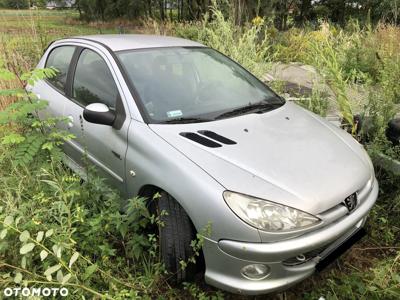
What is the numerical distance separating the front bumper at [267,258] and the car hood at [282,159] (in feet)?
0.55

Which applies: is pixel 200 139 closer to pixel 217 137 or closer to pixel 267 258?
pixel 217 137

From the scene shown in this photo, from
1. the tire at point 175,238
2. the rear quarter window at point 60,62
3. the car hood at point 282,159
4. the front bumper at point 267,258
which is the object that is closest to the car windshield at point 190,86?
the car hood at point 282,159

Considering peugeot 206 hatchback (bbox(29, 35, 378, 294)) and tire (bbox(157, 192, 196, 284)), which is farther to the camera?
tire (bbox(157, 192, 196, 284))

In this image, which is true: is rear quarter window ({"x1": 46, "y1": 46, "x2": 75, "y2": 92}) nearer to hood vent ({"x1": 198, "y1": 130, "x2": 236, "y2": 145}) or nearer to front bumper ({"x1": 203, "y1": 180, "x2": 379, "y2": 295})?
hood vent ({"x1": 198, "y1": 130, "x2": 236, "y2": 145})

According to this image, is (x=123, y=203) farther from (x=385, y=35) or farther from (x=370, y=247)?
(x=385, y=35)

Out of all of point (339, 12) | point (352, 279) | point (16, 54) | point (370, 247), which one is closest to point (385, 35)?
point (370, 247)

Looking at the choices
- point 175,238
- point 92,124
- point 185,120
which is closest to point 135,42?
point 92,124

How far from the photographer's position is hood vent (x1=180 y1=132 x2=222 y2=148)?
225cm

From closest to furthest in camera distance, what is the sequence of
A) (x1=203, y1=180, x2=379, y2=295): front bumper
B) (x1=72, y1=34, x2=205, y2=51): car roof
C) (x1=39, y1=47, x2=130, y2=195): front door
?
(x1=203, y1=180, x2=379, y2=295): front bumper → (x1=39, y1=47, x2=130, y2=195): front door → (x1=72, y1=34, x2=205, y2=51): car roof

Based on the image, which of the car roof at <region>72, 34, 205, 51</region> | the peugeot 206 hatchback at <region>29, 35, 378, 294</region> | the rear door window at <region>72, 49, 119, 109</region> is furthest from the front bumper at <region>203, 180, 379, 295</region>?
the car roof at <region>72, 34, 205, 51</region>

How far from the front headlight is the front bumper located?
8 centimetres

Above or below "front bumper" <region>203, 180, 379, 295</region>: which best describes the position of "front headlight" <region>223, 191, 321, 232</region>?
above

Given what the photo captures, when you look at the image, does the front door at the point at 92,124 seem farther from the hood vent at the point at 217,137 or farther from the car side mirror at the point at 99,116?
the hood vent at the point at 217,137

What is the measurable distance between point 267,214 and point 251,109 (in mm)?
1161
